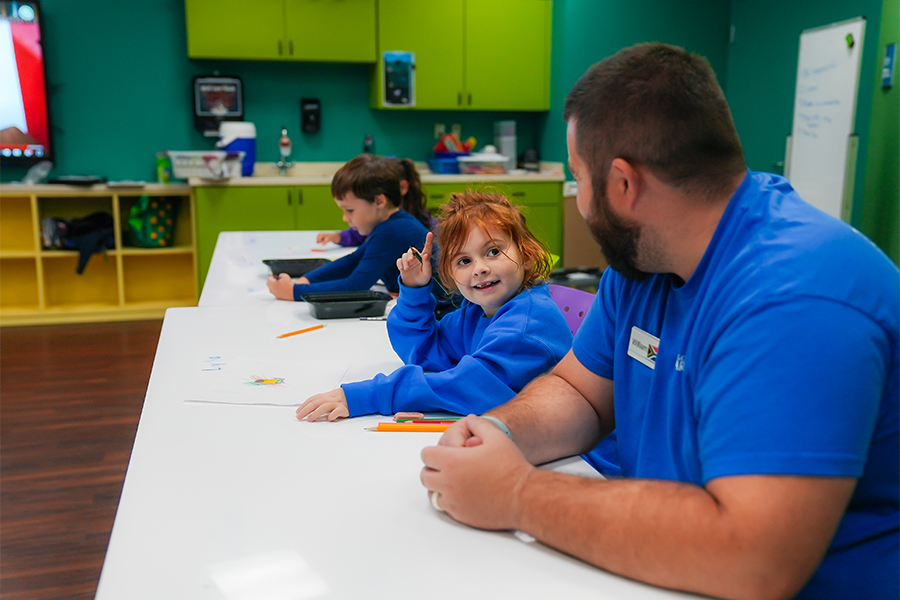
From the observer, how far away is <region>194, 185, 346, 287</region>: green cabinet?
4.88 meters

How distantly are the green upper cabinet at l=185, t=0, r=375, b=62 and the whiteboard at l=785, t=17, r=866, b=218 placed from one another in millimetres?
2931

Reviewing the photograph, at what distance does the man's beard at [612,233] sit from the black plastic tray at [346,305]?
1196 mm

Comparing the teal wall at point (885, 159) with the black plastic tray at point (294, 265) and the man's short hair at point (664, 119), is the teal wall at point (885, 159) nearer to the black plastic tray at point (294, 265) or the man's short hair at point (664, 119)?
the black plastic tray at point (294, 265)

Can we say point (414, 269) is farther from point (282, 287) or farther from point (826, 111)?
point (826, 111)

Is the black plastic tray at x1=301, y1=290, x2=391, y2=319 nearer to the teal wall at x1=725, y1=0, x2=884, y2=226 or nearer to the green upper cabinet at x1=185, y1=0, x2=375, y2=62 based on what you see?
the green upper cabinet at x1=185, y1=0, x2=375, y2=62

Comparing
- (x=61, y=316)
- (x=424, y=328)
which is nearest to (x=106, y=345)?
(x=61, y=316)

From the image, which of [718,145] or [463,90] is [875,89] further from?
[718,145]

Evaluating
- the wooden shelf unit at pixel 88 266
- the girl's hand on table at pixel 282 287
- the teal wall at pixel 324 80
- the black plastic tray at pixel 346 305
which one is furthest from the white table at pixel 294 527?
the teal wall at pixel 324 80

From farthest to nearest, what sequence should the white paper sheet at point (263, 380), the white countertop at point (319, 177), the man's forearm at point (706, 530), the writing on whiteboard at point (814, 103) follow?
the white countertop at point (319, 177), the writing on whiteboard at point (814, 103), the white paper sheet at point (263, 380), the man's forearm at point (706, 530)

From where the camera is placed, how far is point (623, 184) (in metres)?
0.89

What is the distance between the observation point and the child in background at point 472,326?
1310 mm

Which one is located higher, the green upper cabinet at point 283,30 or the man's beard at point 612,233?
the green upper cabinet at point 283,30

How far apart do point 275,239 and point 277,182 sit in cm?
157

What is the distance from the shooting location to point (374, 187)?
2543 millimetres
